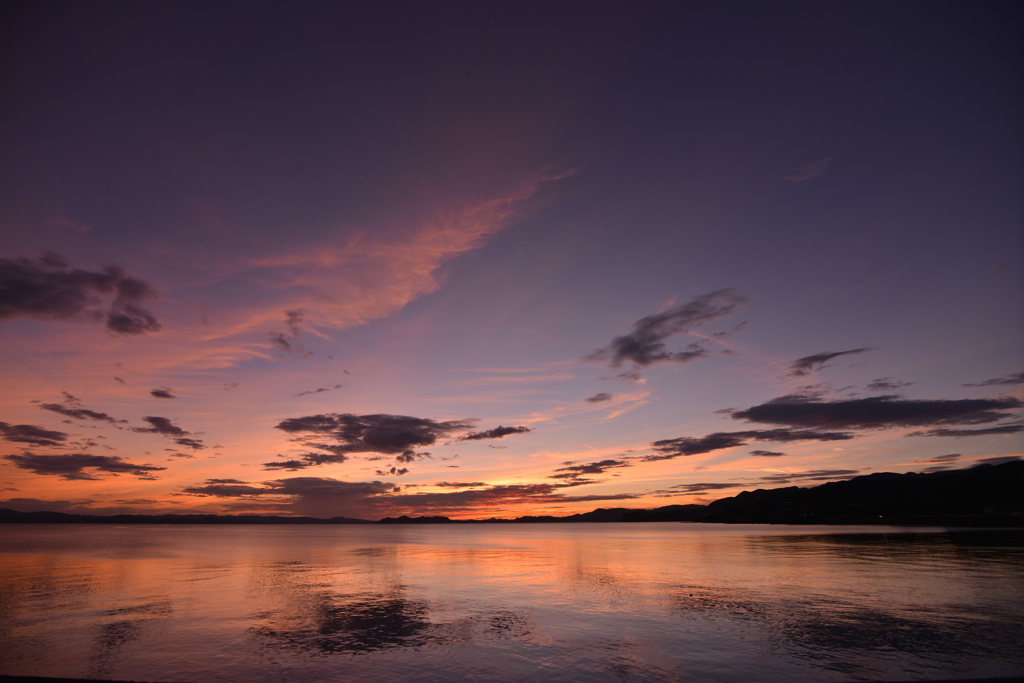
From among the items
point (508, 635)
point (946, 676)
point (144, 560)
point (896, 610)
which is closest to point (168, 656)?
point (508, 635)

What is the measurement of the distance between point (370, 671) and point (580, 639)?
416 inches

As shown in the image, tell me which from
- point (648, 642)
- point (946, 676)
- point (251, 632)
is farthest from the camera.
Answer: point (251, 632)

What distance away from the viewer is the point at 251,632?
27656mm

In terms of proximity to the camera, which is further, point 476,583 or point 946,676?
point 476,583

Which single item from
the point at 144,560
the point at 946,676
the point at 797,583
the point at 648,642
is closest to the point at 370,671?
the point at 648,642

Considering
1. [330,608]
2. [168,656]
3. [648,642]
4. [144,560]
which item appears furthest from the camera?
[144,560]

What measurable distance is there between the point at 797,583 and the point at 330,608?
39.0 meters

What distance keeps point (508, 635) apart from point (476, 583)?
74.0 ft

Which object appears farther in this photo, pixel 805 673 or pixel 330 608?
pixel 330 608

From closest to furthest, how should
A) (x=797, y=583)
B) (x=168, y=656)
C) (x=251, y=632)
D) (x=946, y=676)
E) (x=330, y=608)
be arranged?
1. (x=946, y=676)
2. (x=168, y=656)
3. (x=251, y=632)
4. (x=330, y=608)
5. (x=797, y=583)

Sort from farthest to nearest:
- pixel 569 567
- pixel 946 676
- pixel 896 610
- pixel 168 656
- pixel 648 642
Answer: pixel 569 567, pixel 896 610, pixel 648 642, pixel 168 656, pixel 946 676

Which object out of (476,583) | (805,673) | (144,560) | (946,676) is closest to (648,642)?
(805,673)

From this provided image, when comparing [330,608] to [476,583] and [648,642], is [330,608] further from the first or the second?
[648,642]

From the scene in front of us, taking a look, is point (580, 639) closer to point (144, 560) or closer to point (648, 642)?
point (648, 642)
